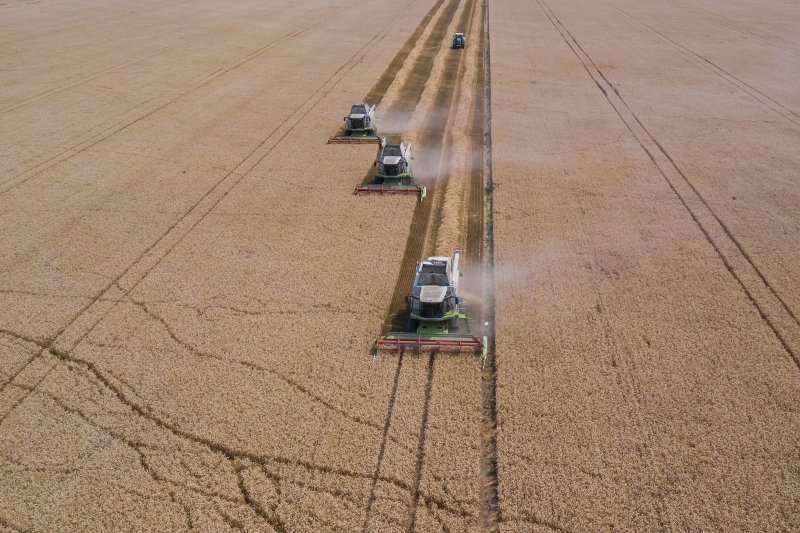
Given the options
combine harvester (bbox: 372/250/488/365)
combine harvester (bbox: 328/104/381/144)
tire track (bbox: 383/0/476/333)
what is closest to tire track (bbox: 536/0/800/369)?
combine harvester (bbox: 372/250/488/365)

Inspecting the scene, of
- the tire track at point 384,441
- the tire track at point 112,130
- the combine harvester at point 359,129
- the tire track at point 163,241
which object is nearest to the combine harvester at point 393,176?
the combine harvester at point 359,129

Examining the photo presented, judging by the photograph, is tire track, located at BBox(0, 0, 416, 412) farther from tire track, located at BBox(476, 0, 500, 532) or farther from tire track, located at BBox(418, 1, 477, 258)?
tire track, located at BBox(476, 0, 500, 532)

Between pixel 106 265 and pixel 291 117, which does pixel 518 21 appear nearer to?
pixel 291 117

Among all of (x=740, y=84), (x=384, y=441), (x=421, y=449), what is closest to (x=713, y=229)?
(x=421, y=449)

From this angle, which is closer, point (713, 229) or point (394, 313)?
point (394, 313)

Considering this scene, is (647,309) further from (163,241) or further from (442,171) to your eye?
(163,241)

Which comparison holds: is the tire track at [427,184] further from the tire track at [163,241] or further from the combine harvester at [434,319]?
the tire track at [163,241]
